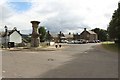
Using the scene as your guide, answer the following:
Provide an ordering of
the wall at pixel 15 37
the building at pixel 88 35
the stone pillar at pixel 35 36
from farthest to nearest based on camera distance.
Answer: the building at pixel 88 35 < the wall at pixel 15 37 < the stone pillar at pixel 35 36

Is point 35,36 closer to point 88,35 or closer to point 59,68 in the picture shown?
point 59,68

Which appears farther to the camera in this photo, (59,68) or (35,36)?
(35,36)

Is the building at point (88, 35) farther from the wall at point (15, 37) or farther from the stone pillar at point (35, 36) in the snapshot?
the stone pillar at point (35, 36)

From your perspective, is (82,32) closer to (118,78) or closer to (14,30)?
(14,30)

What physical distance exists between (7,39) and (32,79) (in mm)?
81203

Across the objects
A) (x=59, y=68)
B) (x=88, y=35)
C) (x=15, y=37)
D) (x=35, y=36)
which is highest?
(x=88, y=35)

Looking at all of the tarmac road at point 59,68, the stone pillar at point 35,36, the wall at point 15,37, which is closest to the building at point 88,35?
the wall at point 15,37

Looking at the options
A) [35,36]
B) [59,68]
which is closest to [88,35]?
[35,36]

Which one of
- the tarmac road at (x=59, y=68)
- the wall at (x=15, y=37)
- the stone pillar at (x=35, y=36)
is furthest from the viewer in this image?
the wall at (x=15, y=37)

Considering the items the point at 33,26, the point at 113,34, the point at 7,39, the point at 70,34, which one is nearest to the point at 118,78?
the point at 113,34

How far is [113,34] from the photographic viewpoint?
52500mm

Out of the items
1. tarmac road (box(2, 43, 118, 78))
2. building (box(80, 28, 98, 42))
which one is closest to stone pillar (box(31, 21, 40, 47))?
tarmac road (box(2, 43, 118, 78))

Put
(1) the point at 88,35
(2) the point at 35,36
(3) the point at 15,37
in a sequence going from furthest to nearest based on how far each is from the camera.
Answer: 1. (1) the point at 88,35
2. (3) the point at 15,37
3. (2) the point at 35,36

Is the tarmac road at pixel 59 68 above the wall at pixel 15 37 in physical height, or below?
below
